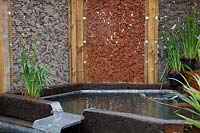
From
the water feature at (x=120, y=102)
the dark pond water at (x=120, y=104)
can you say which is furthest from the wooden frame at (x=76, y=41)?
the dark pond water at (x=120, y=104)

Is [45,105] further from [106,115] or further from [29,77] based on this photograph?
[106,115]

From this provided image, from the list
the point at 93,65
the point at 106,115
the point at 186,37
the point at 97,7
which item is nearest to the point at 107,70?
the point at 93,65

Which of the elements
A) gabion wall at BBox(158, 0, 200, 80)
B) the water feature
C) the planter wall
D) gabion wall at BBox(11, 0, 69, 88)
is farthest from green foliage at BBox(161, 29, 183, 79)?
the planter wall

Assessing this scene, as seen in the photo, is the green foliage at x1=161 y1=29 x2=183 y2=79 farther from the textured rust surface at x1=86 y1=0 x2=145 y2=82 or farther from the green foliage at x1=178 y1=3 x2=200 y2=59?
the textured rust surface at x1=86 y1=0 x2=145 y2=82

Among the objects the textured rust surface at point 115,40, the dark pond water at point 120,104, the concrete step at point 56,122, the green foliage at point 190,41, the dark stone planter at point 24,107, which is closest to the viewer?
the concrete step at point 56,122

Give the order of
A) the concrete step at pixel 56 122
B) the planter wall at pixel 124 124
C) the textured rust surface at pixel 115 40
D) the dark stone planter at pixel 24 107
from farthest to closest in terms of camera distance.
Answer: the textured rust surface at pixel 115 40, the dark stone planter at pixel 24 107, the concrete step at pixel 56 122, the planter wall at pixel 124 124

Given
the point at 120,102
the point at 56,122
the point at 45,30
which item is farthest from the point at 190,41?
the point at 56,122

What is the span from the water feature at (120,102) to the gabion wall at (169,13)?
1.12 meters

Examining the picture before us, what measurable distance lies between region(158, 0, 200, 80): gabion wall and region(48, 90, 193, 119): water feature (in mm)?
1119

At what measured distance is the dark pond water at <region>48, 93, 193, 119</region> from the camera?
3926mm

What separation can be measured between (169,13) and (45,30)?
2.42m

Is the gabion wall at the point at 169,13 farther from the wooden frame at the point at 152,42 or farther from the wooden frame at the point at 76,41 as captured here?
the wooden frame at the point at 76,41

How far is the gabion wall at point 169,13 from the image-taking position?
6.08 meters

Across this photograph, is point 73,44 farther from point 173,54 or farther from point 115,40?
point 173,54
